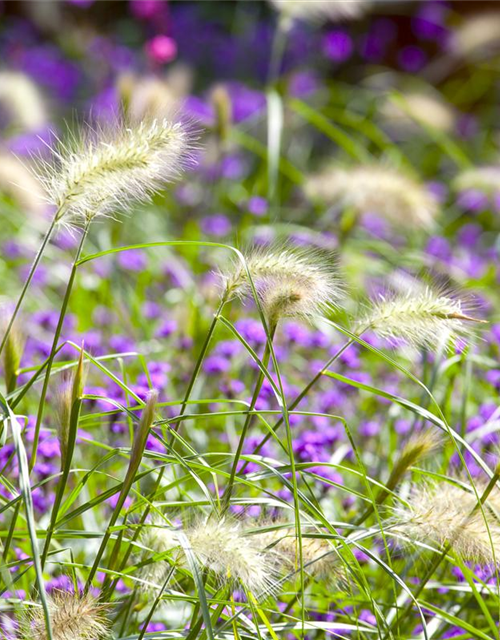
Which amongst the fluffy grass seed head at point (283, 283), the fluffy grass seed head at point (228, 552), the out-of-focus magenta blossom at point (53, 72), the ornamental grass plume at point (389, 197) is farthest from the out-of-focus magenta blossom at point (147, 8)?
the fluffy grass seed head at point (228, 552)

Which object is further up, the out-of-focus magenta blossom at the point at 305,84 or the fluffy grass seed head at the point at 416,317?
the out-of-focus magenta blossom at the point at 305,84

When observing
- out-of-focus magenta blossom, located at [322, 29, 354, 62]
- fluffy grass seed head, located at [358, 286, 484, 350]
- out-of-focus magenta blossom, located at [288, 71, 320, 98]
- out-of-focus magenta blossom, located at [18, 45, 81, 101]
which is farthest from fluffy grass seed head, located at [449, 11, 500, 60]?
fluffy grass seed head, located at [358, 286, 484, 350]

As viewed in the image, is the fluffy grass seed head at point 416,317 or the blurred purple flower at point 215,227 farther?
the blurred purple flower at point 215,227

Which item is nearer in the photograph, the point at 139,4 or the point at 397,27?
→ the point at 139,4

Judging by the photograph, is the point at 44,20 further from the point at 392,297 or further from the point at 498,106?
the point at 392,297

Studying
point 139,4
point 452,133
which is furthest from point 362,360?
point 452,133

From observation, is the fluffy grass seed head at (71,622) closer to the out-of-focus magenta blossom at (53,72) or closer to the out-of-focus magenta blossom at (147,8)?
the out-of-focus magenta blossom at (147,8)
